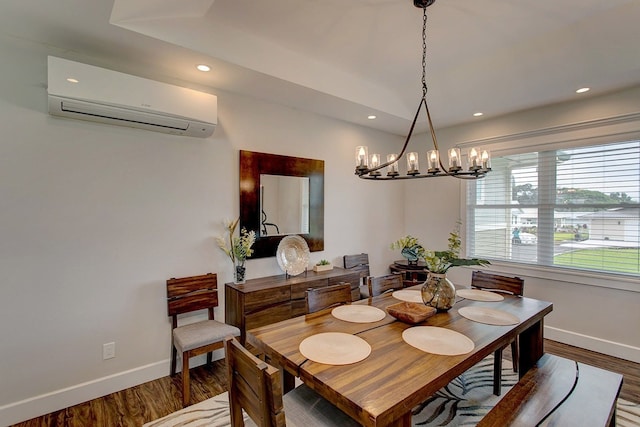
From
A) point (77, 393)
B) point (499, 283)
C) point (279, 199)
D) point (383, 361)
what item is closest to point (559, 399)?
point (383, 361)

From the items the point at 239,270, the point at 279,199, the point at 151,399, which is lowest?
the point at 151,399

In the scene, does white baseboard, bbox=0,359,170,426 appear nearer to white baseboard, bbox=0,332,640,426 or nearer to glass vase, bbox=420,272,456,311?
white baseboard, bbox=0,332,640,426

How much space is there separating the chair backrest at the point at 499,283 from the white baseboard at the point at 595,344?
4.63ft

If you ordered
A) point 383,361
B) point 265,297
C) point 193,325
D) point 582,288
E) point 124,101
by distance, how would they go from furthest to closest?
1. point 582,288
2. point 265,297
3. point 193,325
4. point 124,101
5. point 383,361

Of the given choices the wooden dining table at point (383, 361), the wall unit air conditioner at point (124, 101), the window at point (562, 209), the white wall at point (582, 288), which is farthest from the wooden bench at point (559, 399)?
the wall unit air conditioner at point (124, 101)

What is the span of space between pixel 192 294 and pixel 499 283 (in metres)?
2.75

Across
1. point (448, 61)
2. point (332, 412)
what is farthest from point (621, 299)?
point (332, 412)

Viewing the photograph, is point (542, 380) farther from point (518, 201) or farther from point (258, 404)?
point (518, 201)

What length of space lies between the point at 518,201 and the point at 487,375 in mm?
2150

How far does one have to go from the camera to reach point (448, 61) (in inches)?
120

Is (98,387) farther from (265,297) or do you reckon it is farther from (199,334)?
(265,297)

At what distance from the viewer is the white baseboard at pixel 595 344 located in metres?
3.00

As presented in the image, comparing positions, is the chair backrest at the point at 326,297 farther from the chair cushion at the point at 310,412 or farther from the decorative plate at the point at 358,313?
the chair cushion at the point at 310,412

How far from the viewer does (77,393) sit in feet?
7.62
